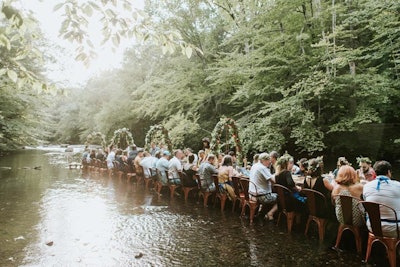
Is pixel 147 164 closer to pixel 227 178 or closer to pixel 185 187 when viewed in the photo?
pixel 185 187

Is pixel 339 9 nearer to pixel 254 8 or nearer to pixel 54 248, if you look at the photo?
pixel 254 8

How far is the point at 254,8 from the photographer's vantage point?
16.0 metres

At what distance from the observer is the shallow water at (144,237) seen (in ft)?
15.5

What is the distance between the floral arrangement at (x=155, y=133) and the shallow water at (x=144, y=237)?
5.29 meters

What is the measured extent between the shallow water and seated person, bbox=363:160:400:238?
731 millimetres

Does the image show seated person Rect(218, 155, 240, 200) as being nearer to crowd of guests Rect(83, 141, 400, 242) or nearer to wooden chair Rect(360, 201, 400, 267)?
crowd of guests Rect(83, 141, 400, 242)

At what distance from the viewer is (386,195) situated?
427 cm

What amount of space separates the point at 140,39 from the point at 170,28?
31 centimetres

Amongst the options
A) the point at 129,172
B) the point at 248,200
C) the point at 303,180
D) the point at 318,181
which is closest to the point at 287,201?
the point at 318,181

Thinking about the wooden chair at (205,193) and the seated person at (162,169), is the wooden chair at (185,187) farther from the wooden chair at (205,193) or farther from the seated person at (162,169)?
the seated person at (162,169)

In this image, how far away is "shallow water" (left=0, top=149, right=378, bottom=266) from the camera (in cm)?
472

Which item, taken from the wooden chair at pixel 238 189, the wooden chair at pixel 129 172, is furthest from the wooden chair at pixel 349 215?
the wooden chair at pixel 129 172

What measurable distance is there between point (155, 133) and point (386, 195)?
12.0 m

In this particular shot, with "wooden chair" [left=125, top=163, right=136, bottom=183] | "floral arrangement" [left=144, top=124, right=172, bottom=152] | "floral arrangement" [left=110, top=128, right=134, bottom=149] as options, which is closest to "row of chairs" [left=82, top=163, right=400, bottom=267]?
"wooden chair" [left=125, top=163, right=136, bottom=183]
